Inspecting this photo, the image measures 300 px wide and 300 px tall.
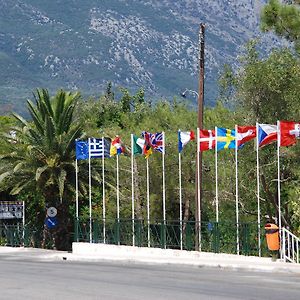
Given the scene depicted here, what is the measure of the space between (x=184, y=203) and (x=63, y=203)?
6151 mm

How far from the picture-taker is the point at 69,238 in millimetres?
45469

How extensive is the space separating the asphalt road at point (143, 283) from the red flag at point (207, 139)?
6263 mm

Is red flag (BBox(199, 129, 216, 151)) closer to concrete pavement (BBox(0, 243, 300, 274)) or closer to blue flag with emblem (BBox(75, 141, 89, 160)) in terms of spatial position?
concrete pavement (BBox(0, 243, 300, 274))

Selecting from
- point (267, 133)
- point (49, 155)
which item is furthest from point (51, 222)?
point (267, 133)

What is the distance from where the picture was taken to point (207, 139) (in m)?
31.5

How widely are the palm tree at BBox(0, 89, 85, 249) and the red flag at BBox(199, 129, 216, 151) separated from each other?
1154 cm

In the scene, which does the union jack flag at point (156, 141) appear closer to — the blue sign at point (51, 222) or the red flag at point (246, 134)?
the red flag at point (246, 134)

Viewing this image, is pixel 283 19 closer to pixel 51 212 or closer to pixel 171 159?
pixel 171 159

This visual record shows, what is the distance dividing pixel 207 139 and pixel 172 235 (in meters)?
5.01

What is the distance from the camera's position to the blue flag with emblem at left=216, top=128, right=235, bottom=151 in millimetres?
30531

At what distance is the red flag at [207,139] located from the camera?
1234 inches

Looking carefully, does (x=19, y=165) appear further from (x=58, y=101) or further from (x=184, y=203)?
(x=184, y=203)

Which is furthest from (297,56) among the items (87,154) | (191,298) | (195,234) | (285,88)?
(191,298)

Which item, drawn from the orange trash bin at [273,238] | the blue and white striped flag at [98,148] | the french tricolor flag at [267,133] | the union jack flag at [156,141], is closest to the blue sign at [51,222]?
the blue and white striped flag at [98,148]
